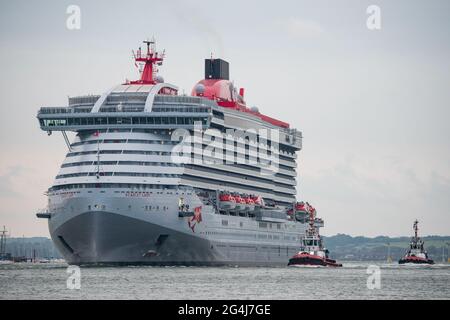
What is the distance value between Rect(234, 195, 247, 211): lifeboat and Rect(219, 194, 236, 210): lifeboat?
5.64ft

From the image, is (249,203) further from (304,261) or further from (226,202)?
(304,261)

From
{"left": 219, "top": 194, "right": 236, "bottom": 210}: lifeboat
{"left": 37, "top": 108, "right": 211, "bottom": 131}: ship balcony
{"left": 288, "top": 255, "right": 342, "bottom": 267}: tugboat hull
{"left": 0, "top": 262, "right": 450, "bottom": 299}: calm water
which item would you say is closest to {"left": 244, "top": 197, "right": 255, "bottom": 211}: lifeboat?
{"left": 219, "top": 194, "right": 236, "bottom": 210}: lifeboat

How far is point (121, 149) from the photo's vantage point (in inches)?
5039

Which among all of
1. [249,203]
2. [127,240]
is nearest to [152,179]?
[127,240]

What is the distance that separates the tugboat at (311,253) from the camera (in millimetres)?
151375

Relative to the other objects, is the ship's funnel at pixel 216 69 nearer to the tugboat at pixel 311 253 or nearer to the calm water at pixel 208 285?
the tugboat at pixel 311 253

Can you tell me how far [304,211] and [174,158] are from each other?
4353 centimetres

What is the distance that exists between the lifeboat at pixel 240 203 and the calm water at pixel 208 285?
54.8 ft

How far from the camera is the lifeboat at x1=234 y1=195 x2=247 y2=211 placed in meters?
141

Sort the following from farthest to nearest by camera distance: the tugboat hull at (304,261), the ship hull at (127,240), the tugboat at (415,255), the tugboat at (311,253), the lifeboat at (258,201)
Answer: the tugboat at (415,255) < the tugboat at (311,253) < the tugboat hull at (304,261) < the lifeboat at (258,201) < the ship hull at (127,240)

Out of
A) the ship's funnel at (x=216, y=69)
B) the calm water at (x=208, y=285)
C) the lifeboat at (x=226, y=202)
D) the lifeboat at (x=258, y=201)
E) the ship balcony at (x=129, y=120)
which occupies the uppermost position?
the ship's funnel at (x=216, y=69)

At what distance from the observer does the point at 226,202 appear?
5418 inches

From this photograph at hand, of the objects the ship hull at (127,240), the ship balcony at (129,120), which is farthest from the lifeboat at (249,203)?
the ship balcony at (129,120)
